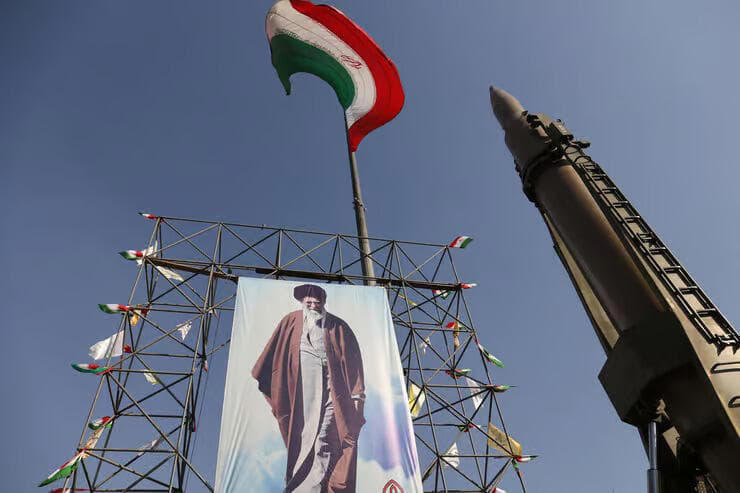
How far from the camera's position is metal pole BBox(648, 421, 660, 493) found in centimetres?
480

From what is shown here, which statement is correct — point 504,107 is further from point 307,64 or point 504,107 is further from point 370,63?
point 307,64

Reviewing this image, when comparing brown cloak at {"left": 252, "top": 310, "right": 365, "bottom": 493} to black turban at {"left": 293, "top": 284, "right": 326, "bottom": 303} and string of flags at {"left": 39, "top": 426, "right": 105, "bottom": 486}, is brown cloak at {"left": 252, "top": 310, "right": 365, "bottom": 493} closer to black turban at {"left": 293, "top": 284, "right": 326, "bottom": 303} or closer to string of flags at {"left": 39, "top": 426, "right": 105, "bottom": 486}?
black turban at {"left": 293, "top": 284, "right": 326, "bottom": 303}

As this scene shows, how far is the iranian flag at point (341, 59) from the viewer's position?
60.5 ft

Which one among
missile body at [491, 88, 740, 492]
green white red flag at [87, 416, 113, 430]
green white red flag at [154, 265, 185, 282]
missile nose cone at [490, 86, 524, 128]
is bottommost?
missile body at [491, 88, 740, 492]

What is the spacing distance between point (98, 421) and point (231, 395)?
9.50 feet

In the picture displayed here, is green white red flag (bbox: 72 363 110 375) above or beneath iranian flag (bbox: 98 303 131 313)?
beneath

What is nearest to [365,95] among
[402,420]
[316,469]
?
[402,420]

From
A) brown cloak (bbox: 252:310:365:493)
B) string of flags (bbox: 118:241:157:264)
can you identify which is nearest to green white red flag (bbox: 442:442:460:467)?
brown cloak (bbox: 252:310:365:493)

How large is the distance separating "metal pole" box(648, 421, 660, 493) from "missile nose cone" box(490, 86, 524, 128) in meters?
4.84

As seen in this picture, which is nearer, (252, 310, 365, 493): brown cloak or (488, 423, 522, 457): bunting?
(252, 310, 365, 493): brown cloak

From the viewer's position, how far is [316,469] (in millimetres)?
10625

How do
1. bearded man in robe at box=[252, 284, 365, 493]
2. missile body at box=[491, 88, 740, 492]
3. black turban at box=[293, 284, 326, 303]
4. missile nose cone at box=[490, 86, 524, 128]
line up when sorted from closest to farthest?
missile body at box=[491, 88, 740, 492] < missile nose cone at box=[490, 86, 524, 128] < bearded man in robe at box=[252, 284, 365, 493] < black turban at box=[293, 284, 326, 303]

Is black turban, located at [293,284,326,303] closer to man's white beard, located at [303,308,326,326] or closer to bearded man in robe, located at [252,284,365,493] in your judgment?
bearded man in robe, located at [252,284,365,493]

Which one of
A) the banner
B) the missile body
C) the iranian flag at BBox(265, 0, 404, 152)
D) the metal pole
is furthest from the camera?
the iranian flag at BBox(265, 0, 404, 152)
